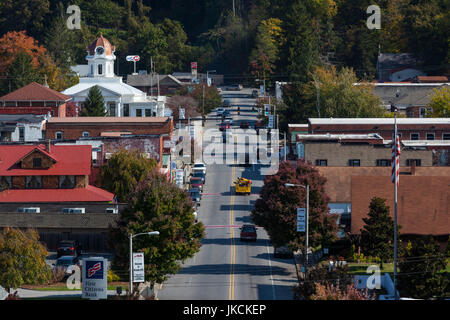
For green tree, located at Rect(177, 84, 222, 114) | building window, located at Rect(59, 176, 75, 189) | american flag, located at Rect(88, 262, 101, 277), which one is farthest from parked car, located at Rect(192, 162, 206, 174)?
american flag, located at Rect(88, 262, 101, 277)

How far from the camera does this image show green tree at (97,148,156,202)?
249ft

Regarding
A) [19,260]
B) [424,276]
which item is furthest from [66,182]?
[424,276]

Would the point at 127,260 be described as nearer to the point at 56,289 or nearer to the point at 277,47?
the point at 56,289

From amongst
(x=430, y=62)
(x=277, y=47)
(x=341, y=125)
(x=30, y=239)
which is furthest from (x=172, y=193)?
(x=277, y=47)

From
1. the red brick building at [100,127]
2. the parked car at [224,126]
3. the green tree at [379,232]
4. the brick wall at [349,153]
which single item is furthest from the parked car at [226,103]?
the green tree at [379,232]

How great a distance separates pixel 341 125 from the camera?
317 ft

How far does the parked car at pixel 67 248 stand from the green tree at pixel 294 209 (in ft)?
42.1

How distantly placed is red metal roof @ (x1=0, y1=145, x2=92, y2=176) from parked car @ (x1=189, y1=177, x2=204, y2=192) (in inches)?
610

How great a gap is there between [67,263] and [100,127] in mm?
42649

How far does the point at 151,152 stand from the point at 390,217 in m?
30.6

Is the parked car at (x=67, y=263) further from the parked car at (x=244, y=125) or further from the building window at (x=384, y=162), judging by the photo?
the parked car at (x=244, y=125)

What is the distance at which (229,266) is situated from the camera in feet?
201

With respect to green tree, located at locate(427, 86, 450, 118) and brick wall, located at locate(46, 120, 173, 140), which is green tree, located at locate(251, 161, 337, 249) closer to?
brick wall, located at locate(46, 120, 173, 140)

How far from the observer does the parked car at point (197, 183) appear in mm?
89181
